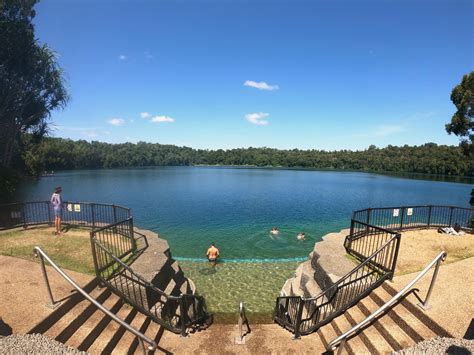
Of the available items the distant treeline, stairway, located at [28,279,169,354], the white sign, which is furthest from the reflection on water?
the distant treeline

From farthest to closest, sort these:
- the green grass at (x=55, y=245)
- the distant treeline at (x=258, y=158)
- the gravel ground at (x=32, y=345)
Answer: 1. the distant treeline at (x=258, y=158)
2. the green grass at (x=55, y=245)
3. the gravel ground at (x=32, y=345)

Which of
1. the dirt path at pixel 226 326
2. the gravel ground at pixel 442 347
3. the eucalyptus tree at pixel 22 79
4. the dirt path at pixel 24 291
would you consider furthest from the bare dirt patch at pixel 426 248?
the eucalyptus tree at pixel 22 79

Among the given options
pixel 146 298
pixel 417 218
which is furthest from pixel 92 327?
pixel 417 218

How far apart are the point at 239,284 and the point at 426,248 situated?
827cm

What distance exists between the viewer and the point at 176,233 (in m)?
22.0

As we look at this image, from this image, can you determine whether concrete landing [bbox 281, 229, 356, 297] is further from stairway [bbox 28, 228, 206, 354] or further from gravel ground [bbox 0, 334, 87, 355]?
gravel ground [bbox 0, 334, 87, 355]

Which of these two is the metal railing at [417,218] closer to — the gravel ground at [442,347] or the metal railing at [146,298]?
the gravel ground at [442,347]

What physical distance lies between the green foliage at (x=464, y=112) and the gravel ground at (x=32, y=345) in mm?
33977

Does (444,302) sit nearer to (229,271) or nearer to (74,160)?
(229,271)

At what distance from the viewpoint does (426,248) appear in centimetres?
1038

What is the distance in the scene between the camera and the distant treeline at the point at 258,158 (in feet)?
299

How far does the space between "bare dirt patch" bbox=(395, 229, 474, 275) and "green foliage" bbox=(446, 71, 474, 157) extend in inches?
781

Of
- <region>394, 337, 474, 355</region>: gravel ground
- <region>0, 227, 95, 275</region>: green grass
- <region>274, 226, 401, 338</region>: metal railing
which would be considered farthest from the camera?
<region>0, 227, 95, 275</region>: green grass

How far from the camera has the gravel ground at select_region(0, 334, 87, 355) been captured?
474 centimetres
